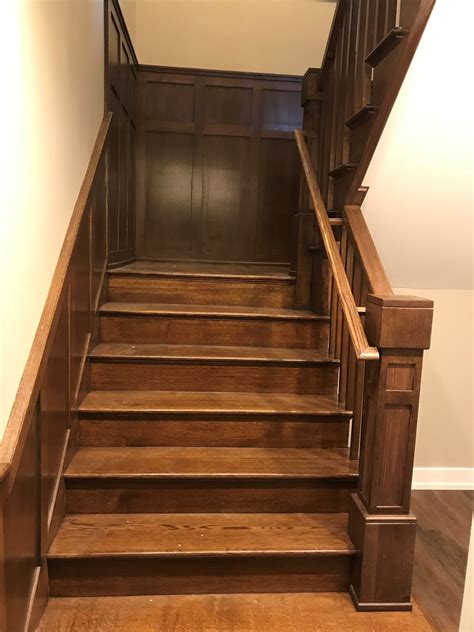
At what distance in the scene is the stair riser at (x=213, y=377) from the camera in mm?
2467

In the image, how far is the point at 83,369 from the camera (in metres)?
2.32

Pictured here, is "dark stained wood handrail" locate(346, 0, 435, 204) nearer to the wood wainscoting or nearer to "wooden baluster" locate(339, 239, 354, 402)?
"wooden baluster" locate(339, 239, 354, 402)

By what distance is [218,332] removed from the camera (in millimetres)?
2744

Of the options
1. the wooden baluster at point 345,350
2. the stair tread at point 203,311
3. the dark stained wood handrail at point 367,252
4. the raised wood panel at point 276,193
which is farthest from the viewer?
the raised wood panel at point 276,193

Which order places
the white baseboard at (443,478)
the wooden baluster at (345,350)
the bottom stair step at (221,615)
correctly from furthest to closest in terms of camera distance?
the white baseboard at (443,478) < the wooden baluster at (345,350) < the bottom stair step at (221,615)

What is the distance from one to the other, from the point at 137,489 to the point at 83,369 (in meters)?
0.59

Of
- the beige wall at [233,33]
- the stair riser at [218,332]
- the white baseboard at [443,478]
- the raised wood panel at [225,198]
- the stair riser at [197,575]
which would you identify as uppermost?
the beige wall at [233,33]

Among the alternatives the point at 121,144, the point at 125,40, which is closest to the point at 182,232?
the point at 121,144

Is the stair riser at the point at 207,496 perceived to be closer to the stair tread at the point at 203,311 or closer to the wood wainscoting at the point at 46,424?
the wood wainscoting at the point at 46,424

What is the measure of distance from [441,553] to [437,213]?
1691mm

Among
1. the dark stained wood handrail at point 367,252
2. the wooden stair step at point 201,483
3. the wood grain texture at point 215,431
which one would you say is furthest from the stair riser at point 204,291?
the wooden stair step at point 201,483

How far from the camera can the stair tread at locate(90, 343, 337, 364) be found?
246cm

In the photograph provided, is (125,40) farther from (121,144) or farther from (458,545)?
(458,545)

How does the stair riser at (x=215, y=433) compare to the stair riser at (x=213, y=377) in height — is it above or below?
below
